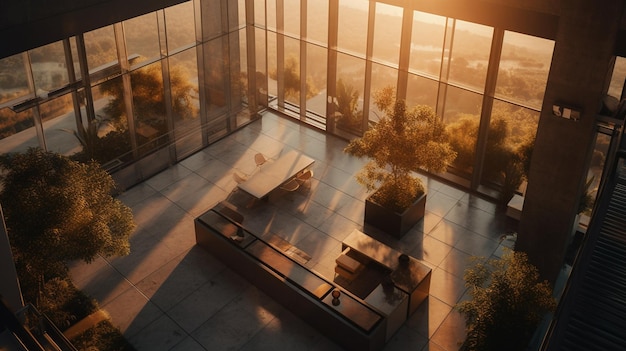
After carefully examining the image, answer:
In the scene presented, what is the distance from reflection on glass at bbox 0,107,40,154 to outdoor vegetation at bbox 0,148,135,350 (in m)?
2.53

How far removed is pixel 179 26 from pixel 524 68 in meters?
8.98

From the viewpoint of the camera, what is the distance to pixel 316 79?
2025cm

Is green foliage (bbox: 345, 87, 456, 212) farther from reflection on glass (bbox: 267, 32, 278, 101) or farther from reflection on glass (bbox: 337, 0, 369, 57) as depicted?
reflection on glass (bbox: 267, 32, 278, 101)

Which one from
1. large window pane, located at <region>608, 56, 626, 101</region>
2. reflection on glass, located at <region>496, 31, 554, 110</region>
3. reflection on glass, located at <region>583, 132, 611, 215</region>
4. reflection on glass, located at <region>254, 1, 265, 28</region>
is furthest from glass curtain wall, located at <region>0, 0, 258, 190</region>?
large window pane, located at <region>608, 56, 626, 101</region>

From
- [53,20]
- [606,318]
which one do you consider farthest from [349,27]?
[606,318]

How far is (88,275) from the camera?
1484 cm

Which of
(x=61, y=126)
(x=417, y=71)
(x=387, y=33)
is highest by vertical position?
(x=387, y=33)

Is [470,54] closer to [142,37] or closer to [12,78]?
[142,37]

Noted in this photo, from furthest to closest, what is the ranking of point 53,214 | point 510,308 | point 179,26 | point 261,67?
point 261,67
point 179,26
point 53,214
point 510,308

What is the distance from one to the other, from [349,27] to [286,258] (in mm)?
7697

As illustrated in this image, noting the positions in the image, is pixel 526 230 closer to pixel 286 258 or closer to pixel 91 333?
pixel 286 258

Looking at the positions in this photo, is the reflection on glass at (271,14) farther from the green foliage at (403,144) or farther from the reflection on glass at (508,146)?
the reflection on glass at (508,146)

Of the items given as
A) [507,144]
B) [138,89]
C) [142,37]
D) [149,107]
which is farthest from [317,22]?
[507,144]

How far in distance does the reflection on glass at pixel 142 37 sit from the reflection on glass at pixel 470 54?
765cm
